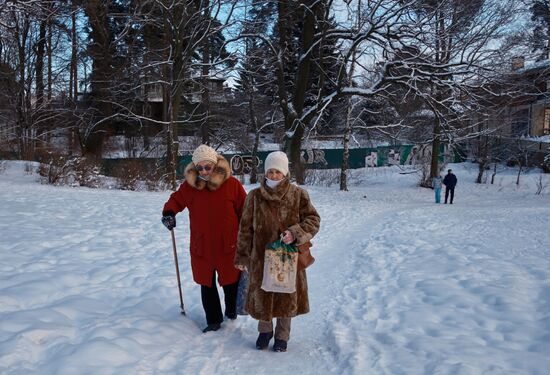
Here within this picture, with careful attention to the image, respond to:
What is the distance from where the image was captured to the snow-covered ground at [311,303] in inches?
143

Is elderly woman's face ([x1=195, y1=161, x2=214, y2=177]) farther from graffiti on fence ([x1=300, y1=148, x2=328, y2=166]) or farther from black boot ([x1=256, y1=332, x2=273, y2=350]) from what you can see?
graffiti on fence ([x1=300, y1=148, x2=328, y2=166])

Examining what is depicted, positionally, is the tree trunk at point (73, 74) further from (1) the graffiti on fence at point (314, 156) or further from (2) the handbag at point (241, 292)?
(2) the handbag at point (241, 292)

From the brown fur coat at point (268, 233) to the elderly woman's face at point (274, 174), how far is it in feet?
0.22

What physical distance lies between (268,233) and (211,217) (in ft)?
2.31

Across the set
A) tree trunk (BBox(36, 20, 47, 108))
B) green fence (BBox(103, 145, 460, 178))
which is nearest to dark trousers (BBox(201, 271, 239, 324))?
tree trunk (BBox(36, 20, 47, 108))

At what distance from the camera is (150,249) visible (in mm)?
7738

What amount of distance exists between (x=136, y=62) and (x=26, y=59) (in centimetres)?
808

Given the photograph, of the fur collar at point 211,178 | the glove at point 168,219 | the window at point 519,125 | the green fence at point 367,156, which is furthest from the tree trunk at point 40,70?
the window at point 519,125

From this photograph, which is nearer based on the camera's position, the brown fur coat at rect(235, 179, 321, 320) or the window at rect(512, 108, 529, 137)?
the brown fur coat at rect(235, 179, 321, 320)

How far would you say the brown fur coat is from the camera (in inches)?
150

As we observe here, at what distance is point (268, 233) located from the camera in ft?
12.7

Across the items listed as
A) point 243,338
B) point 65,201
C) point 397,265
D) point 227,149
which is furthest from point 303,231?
point 227,149

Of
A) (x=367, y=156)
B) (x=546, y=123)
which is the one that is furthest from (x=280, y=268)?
(x=546, y=123)

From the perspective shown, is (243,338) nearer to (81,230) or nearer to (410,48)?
(81,230)
